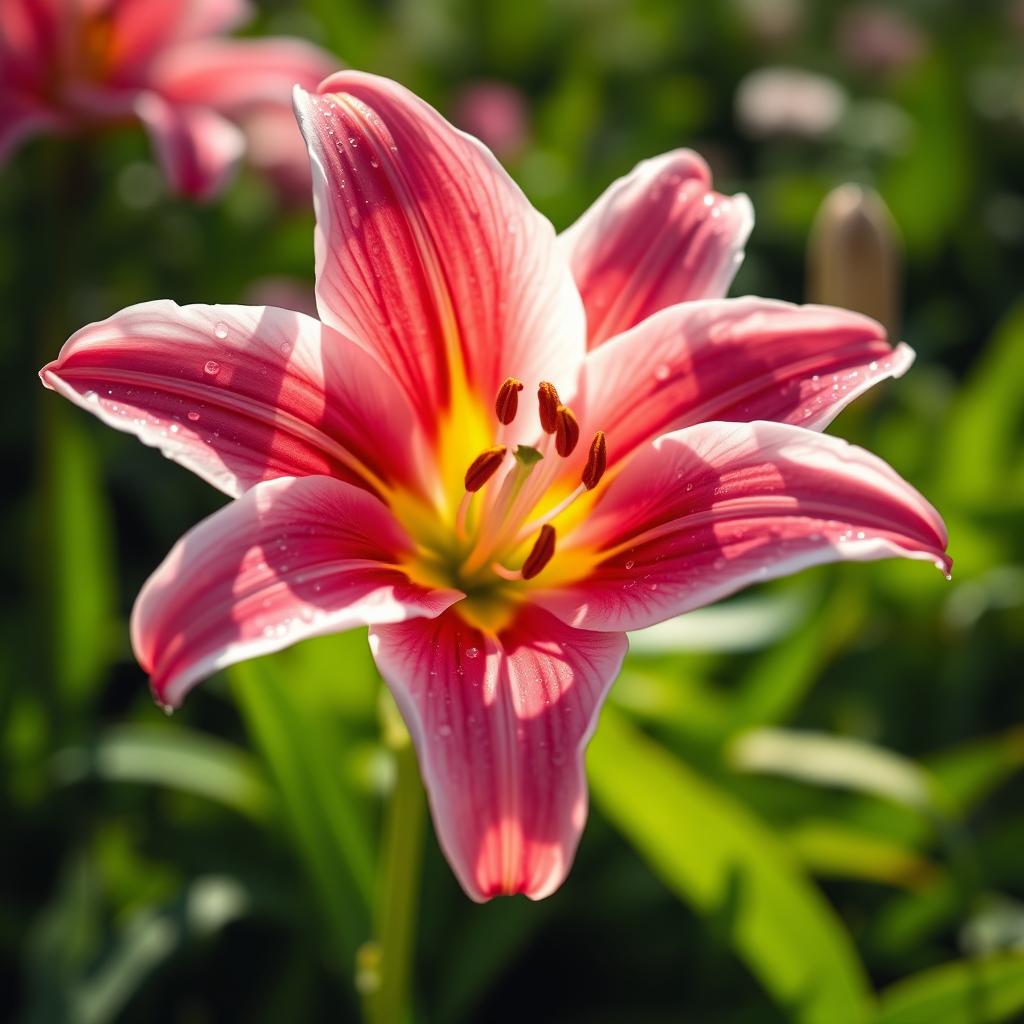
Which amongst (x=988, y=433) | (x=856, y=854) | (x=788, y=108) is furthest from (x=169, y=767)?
(x=788, y=108)

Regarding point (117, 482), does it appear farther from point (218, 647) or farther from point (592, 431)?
point (218, 647)

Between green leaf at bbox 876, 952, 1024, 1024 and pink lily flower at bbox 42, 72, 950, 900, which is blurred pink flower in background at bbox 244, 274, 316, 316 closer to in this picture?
pink lily flower at bbox 42, 72, 950, 900

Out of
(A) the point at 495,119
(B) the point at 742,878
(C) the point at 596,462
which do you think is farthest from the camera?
(A) the point at 495,119

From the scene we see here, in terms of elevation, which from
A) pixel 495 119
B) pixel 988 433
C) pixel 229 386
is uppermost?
pixel 229 386

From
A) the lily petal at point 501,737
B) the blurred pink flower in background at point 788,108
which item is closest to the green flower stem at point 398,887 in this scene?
the lily petal at point 501,737

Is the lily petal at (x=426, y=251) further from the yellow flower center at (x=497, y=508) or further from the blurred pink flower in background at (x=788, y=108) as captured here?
the blurred pink flower in background at (x=788, y=108)

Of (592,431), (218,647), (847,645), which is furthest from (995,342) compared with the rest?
(218,647)

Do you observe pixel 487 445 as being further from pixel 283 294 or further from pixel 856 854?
pixel 283 294
